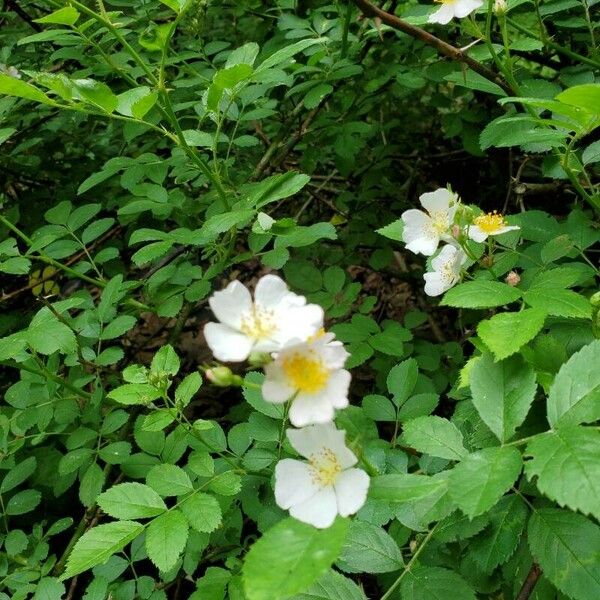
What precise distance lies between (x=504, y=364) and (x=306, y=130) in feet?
4.16

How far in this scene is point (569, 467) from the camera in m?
0.77

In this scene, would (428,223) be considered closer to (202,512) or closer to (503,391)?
(503,391)

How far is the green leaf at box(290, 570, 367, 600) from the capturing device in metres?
0.94

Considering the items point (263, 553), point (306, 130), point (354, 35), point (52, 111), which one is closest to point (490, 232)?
point (263, 553)

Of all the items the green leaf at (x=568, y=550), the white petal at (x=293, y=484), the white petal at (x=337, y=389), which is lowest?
the green leaf at (x=568, y=550)

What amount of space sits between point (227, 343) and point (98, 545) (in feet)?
1.60

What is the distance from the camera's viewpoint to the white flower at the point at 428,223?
1191 millimetres

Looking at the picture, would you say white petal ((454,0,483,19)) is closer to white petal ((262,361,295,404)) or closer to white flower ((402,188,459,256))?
white flower ((402,188,459,256))

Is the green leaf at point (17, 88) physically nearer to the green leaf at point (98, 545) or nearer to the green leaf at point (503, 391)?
the green leaf at point (98, 545)

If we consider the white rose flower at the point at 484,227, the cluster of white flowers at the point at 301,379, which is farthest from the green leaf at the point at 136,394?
the white rose flower at the point at 484,227

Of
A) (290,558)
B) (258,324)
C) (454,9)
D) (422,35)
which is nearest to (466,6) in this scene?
(454,9)

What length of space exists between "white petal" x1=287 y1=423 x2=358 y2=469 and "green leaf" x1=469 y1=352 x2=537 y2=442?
21 centimetres

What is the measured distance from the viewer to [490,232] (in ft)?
3.84

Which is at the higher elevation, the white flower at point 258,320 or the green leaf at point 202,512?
the white flower at point 258,320
